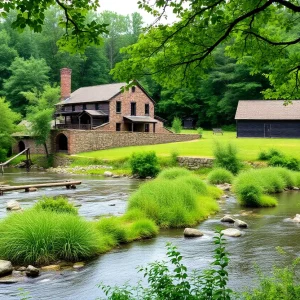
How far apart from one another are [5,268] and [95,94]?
4950 cm

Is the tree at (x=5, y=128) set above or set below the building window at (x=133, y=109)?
below

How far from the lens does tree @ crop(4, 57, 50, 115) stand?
2660 inches

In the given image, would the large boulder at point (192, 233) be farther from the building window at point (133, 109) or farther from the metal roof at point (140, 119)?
the building window at point (133, 109)

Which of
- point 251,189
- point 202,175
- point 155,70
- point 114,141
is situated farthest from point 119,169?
point 155,70

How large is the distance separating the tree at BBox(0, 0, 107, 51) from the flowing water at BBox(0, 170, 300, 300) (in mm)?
4617

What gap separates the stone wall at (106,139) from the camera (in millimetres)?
47562

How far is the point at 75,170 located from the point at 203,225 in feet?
86.5

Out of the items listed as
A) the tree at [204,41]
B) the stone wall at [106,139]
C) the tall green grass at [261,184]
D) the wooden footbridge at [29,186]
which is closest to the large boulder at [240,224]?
the tall green grass at [261,184]

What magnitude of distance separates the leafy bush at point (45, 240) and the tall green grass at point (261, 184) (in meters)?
9.81

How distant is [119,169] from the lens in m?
37.5

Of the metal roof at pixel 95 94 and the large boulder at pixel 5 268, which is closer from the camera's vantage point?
the large boulder at pixel 5 268

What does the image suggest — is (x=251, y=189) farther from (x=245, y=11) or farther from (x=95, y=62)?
(x=95, y=62)

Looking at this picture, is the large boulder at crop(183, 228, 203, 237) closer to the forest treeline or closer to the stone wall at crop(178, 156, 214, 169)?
the stone wall at crop(178, 156, 214, 169)

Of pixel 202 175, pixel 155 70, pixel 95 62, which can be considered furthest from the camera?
pixel 95 62
